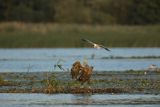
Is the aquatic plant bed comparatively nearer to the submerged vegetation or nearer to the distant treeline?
the submerged vegetation

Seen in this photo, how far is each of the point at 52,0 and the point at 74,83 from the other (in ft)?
158

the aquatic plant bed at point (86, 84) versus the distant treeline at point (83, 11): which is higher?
the distant treeline at point (83, 11)

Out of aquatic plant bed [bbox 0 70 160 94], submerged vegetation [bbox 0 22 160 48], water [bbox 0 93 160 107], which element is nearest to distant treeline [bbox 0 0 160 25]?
submerged vegetation [bbox 0 22 160 48]

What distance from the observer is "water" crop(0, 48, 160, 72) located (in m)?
37.6

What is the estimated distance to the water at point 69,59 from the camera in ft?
123

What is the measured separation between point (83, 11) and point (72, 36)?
12.6m

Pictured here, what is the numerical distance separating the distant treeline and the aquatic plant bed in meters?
34.1

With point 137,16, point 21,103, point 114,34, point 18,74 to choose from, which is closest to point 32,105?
point 21,103

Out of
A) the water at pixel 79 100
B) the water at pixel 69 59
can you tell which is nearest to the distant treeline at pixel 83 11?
the water at pixel 69 59

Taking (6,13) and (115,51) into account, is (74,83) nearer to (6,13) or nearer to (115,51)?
(115,51)

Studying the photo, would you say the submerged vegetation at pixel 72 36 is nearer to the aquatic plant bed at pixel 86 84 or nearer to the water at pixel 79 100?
the aquatic plant bed at pixel 86 84

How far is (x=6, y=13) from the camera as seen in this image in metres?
72.5

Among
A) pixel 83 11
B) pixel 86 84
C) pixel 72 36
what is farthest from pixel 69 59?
pixel 83 11

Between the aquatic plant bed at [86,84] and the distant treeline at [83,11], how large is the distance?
34.1 m
